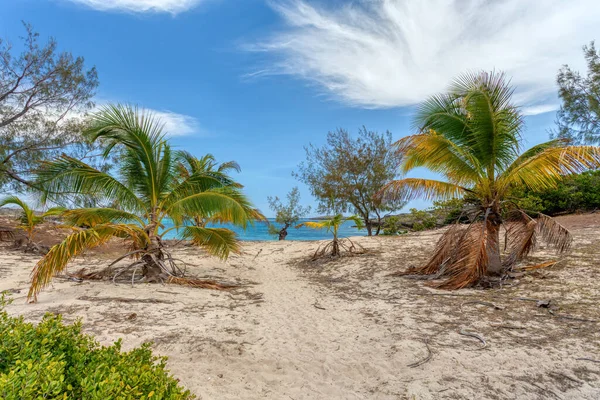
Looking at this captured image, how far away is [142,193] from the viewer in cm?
827

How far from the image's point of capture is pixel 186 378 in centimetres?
338

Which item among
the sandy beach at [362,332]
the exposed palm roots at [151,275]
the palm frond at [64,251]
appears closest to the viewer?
the sandy beach at [362,332]

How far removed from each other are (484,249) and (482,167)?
73.6 inches

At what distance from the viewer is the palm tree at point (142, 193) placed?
719 cm

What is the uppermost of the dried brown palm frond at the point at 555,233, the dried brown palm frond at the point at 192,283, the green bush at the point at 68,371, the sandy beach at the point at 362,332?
the dried brown palm frond at the point at 555,233

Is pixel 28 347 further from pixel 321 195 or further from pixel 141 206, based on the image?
pixel 321 195

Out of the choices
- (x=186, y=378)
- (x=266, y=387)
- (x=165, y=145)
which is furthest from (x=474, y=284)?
(x=165, y=145)

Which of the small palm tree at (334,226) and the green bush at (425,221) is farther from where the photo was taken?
the green bush at (425,221)

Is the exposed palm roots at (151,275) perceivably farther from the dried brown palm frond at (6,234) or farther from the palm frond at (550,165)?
the dried brown palm frond at (6,234)

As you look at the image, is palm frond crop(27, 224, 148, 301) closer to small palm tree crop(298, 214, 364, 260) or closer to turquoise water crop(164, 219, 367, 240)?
turquoise water crop(164, 219, 367, 240)

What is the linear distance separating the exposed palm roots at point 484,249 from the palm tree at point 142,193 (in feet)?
16.0

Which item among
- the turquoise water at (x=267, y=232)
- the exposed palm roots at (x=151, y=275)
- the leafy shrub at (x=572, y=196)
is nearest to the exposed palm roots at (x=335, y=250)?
the turquoise water at (x=267, y=232)

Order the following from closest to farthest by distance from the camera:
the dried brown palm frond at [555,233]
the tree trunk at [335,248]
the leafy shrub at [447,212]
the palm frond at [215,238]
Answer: the dried brown palm frond at [555,233] → the palm frond at [215,238] → the tree trunk at [335,248] → the leafy shrub at [447,212]

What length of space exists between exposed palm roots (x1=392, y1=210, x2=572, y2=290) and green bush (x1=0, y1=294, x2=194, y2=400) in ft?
20.8
